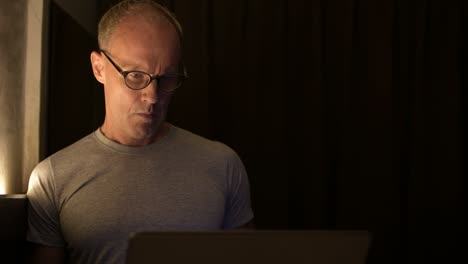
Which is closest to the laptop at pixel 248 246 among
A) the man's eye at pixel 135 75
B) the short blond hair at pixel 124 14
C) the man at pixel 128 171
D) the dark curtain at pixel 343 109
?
the man at pixel 128 171

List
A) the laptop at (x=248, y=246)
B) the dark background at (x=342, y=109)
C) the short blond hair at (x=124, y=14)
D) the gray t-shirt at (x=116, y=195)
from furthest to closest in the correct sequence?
the dark background at (x=342, y=109), the short blond hair at (x=124, y=14), the gray t-shirt at (x=116, y=195), the laptop at (x=248, y=246)

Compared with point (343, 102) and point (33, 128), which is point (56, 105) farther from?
point (343, 102)

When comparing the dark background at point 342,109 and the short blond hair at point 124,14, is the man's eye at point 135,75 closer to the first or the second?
the short blond hair at point 124,14

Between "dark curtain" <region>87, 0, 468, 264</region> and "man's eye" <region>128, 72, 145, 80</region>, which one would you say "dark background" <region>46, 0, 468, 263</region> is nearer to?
"dark curtain" <region>87, 0, 468, 264</region>

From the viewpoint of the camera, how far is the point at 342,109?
2660 mm

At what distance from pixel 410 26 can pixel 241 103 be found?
3.14 ft

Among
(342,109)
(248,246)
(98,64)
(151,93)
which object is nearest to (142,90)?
(151,93)

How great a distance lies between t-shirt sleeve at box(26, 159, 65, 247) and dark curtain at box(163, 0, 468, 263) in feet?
4.53

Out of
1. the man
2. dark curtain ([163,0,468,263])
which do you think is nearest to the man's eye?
the man

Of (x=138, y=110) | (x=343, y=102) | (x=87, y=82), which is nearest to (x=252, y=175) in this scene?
(x=343, y=102)

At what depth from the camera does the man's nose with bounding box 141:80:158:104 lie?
4.09 ft

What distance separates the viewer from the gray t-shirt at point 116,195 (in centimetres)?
120

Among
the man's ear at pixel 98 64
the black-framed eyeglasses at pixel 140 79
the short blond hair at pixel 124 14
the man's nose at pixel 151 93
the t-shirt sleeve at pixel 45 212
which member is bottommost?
the t-shirt sleeve at pixel 45 212

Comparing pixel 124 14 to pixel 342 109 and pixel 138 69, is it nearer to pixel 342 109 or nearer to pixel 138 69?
pixel 138 69
